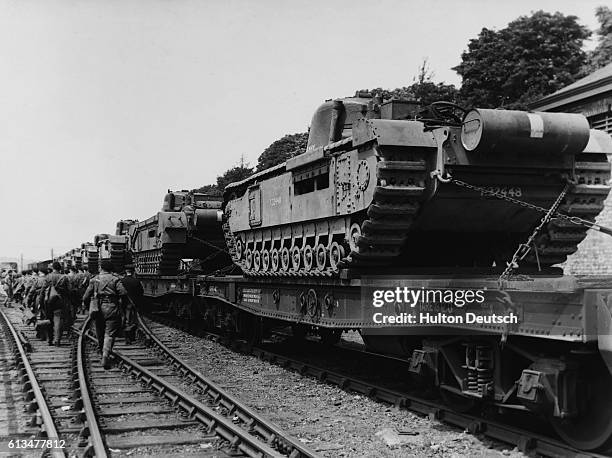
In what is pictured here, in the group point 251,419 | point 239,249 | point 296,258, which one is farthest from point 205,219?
point 251,419

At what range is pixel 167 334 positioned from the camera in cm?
1705

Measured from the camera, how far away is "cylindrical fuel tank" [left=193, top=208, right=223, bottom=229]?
→ 1841 cm

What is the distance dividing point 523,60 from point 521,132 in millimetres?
32467

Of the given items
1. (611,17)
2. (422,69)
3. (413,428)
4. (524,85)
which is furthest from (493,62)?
(413,428)

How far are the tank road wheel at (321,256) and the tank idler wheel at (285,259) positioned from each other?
3.60 ft

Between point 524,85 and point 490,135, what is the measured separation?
108 feet

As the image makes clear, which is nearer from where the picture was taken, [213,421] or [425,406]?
[213,421]

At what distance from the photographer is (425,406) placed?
8.34 metres

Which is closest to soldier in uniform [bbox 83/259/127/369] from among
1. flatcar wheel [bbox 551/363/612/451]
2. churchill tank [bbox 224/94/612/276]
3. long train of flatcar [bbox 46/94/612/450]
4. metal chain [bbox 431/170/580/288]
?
long train of flatcar [bbox 46/94/612/450]

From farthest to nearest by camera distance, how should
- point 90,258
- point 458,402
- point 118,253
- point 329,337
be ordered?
1. point 90,258
2. point 118,253
3. point 329,337
4. point 458,402

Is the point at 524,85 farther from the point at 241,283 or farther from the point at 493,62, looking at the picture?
the point at 241,283

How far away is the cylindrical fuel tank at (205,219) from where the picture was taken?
1841 centimetres

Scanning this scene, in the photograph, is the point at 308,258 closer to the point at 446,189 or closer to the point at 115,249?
the point at 446,189

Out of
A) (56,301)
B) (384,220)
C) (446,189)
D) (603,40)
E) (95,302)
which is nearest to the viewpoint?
(446,189)
